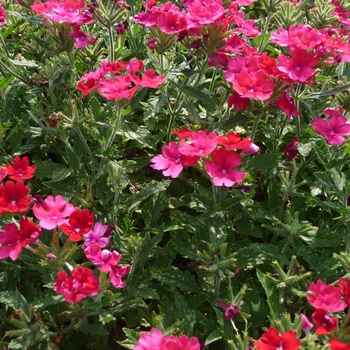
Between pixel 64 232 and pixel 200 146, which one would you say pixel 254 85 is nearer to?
pixel 200 146

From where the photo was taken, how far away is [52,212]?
1927 mm

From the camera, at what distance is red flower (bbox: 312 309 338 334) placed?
170cm

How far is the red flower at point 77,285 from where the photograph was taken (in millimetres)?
1749

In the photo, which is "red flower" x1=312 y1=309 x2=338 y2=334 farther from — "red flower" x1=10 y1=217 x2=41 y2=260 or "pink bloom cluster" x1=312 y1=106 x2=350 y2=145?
"red flower" x1=10 y1=217 x2=41 y2=260

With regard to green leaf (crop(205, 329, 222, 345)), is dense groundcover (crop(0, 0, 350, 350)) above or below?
above

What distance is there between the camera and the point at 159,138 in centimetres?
281

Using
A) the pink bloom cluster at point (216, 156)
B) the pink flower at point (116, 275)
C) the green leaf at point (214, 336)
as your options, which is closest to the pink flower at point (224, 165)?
the pink bloom cluster at point (216, 156)

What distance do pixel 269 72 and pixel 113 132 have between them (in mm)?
787

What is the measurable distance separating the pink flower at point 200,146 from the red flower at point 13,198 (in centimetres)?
66

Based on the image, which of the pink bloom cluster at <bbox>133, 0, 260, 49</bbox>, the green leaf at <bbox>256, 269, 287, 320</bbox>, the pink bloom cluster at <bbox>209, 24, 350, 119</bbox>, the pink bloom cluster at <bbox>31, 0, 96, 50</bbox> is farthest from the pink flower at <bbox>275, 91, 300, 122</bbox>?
the pink bloom cluster at <bbox>31, 0, 96, 50</bbox>

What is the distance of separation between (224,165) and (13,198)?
34.2 inches

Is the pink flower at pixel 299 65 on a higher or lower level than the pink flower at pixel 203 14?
lower

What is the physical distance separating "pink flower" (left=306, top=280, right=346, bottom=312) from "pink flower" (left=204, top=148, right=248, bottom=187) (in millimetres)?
525

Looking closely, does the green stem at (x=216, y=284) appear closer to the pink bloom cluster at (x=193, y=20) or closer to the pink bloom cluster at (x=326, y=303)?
the pink bloom cluster at (x=326, y=303)
